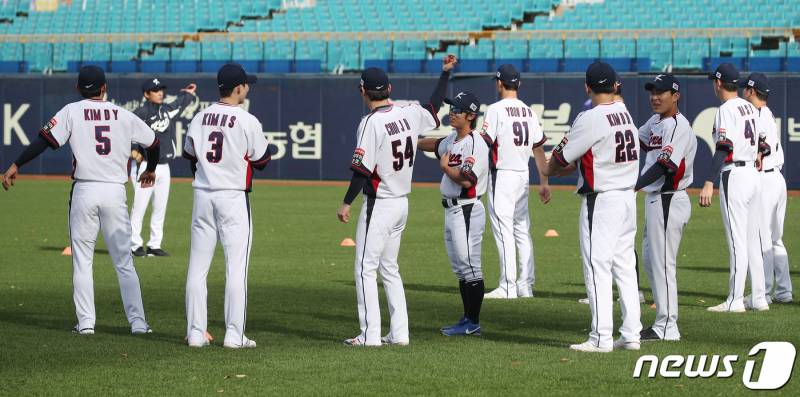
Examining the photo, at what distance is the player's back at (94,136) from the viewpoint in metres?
Answer: 10.0

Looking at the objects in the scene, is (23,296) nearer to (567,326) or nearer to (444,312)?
(444,312)

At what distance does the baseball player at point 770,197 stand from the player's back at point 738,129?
18 cm

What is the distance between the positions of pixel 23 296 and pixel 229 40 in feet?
78.2

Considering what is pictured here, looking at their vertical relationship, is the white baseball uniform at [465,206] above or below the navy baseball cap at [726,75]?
below

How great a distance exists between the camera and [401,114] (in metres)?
9.35

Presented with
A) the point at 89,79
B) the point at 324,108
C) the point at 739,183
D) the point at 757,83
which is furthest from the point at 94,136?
the point at 324,108

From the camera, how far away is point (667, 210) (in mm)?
10070

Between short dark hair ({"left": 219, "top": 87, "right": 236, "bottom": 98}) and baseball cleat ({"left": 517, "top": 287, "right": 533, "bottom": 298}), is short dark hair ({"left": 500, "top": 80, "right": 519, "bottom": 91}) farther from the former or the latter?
short dark hair ({"left": 219, "top": 87, "right": 236, "bottom": 98})

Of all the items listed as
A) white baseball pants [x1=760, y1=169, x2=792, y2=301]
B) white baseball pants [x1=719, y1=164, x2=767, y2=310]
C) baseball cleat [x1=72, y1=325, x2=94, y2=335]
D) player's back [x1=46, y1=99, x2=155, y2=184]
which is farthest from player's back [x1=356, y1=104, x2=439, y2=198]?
white baseball pants [x1=760, y1=169, x2=792, y2=301]

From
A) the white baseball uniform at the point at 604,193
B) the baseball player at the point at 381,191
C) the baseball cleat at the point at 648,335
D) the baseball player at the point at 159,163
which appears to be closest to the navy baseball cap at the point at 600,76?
the white baseball uniform at the point at 604,193

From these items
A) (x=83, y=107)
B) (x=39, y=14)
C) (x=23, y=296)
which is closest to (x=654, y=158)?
(x=83, y=107)

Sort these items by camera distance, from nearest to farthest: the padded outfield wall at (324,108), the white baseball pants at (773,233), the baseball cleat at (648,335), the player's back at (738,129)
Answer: the baseball cleat at (648,335) < the player's back at (738,129) < the white baseball pants at (773,233) < the padded outfield wall at (324,108)

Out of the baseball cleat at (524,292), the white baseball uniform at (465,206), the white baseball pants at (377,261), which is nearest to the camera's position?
the white baseball pants at (377,261)

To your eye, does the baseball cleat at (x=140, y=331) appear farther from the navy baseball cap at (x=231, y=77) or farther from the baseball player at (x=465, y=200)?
the baseball player at (x=465, y=200)
